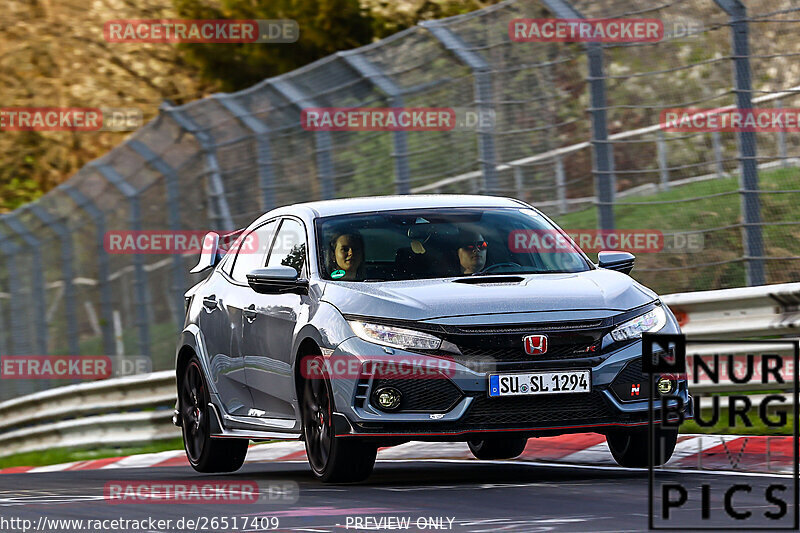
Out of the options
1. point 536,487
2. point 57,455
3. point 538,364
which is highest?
point 538,364

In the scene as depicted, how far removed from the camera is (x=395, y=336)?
9500 mm

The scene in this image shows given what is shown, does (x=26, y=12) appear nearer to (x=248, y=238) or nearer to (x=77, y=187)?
(x=77, y=187)

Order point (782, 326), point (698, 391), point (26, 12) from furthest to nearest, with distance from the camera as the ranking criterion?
point (26, 12) → point (698, 391) → point (782, 326)

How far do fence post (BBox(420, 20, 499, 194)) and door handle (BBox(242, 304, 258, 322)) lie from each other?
4.24 metres

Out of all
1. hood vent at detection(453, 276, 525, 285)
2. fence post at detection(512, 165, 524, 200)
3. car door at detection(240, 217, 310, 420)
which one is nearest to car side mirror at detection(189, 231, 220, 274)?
car door at detection(240, 217, 310, 420)

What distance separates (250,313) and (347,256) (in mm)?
873

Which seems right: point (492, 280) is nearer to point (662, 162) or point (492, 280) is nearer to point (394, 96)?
point (662, 162)

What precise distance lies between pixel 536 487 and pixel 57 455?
433 inches

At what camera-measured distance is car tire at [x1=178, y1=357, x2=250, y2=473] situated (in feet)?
39.7

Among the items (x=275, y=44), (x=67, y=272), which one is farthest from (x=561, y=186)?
(x=275, y=44)

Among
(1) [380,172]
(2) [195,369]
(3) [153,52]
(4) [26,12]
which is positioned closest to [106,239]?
(1) [380,172]

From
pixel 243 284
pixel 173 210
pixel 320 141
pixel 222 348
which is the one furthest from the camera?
pixel 173 210

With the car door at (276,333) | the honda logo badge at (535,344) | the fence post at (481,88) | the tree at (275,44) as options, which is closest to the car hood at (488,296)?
the honda logo badge at (535,344)

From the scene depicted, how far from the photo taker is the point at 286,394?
412 inches
